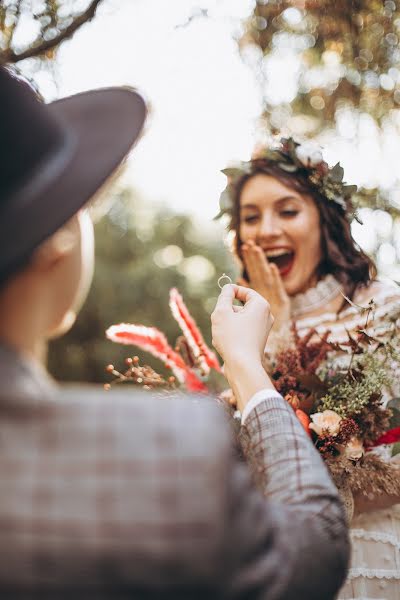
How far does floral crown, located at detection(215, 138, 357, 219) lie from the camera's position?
2.67 metres

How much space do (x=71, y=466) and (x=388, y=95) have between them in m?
4.79

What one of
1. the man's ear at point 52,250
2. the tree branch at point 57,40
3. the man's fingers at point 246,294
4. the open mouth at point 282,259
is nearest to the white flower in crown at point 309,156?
the open mouth at point 282,259

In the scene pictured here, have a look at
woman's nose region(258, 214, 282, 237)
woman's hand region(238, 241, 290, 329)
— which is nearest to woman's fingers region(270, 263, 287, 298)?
woman's hand region(238, 241, 290, 329)

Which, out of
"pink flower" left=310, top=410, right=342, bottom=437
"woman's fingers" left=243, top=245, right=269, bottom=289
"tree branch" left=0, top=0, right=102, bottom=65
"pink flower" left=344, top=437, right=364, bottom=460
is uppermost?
"tree branch" left=0, top=0, right=102, bottom=65

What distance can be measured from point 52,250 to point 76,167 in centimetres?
14

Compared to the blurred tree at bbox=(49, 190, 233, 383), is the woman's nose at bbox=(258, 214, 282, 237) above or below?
below

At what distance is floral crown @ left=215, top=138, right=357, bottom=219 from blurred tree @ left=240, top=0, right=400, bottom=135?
1835 millimetres

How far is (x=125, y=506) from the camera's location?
2.74ft

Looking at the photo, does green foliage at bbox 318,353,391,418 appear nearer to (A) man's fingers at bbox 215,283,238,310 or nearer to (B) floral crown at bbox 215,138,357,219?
(A) man's fingers at bbox 215,283,238,310

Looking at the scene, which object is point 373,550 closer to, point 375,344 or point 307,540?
point 375,344

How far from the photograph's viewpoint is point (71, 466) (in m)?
0.86

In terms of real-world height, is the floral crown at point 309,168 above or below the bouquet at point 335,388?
above

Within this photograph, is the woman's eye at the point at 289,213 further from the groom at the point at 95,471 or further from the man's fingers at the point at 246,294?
the groom at the point at 95,471

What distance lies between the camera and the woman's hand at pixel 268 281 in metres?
2.59
